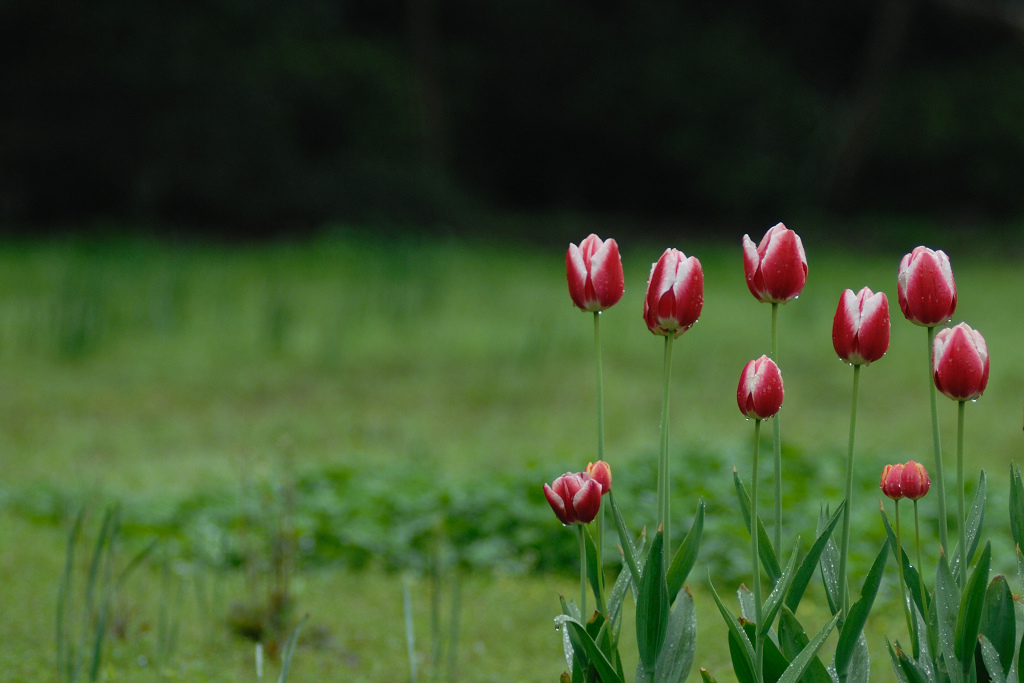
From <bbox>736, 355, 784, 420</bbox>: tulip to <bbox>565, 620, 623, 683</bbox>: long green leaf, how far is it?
0.39 meters

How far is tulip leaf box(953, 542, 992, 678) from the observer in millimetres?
1483

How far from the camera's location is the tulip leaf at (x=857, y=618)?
150cm

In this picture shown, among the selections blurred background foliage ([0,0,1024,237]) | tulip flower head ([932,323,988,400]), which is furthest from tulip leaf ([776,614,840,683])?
blurred background foliage ([0,0,1024,237])

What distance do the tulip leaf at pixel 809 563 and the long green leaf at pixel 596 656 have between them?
0.95ft

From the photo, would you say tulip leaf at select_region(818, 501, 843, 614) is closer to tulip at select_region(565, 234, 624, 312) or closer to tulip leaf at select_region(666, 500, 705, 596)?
tulip leaf at select_region(666, 500, 705, 596)

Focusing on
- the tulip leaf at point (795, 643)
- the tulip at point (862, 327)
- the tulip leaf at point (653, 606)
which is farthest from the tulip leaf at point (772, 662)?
the tulip at point (862, 327)

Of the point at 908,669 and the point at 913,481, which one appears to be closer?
the point at 908,669

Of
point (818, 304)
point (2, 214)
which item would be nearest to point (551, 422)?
point (818, 304)

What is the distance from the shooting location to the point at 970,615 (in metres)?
1.51

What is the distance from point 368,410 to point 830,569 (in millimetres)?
4392

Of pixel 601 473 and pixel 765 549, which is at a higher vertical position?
→ pixel 601 473

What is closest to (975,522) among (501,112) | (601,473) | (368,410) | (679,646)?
(679,646)

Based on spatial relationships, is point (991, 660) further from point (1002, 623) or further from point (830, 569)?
point (830, 569)

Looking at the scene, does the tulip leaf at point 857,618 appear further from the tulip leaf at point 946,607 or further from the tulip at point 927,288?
the tulip at point 927,288
